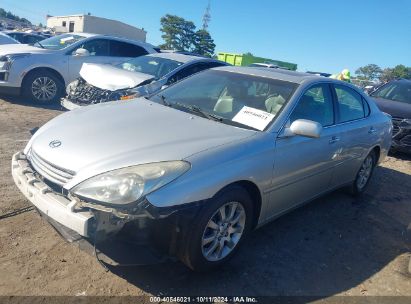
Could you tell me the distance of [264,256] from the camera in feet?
11.4

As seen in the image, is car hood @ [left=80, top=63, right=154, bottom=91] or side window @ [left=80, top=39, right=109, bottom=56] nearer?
car hood @ [left=80, top=63, right=154, bottom=91]

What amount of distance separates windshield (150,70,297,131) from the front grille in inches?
54.4

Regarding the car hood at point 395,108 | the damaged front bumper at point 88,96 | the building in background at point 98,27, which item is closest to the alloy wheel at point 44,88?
the damaged front bumper at point 88,96

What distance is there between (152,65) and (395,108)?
522 cm

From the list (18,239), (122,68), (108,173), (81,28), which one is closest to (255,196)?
(108,173)

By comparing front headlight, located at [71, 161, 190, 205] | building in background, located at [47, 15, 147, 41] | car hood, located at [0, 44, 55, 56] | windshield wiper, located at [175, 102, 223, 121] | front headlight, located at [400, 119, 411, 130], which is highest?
building in background, located at [47, 15, 147, 41]

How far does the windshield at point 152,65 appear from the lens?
24.8 ft

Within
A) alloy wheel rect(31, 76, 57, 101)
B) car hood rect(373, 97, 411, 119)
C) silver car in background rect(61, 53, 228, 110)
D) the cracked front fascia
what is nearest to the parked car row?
the cracked front fascia

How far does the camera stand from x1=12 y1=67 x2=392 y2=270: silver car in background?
2490 mm

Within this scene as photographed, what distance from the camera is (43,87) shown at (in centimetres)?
861

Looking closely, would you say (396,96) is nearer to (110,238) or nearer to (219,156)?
(219,156)

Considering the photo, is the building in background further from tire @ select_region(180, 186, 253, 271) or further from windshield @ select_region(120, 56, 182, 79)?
tire @ select_region(180, 186, 253, 271)

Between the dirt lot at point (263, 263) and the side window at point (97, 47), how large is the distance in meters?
5.01

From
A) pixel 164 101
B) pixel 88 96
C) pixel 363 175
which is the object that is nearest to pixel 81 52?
pixel 88 96
